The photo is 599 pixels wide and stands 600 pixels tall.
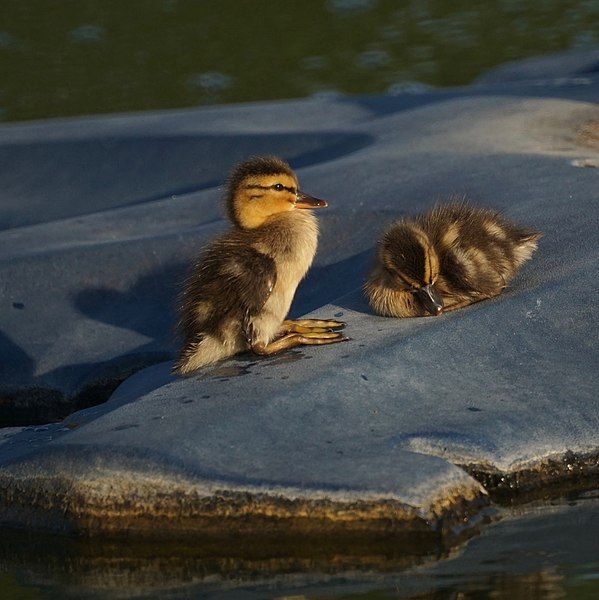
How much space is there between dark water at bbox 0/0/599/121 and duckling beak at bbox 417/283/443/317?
6.56 metres

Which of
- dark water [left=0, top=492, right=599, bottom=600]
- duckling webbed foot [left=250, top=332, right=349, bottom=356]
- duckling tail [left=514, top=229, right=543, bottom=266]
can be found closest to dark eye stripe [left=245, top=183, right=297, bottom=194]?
duckling webbed foot [left=250, top=332, right=349, bottom=356]

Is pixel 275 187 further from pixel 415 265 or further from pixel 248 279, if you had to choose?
pixel 415 265

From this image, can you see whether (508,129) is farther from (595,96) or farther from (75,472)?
(75,472)

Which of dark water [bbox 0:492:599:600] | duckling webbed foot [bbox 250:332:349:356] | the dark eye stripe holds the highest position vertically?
the dark eye stripe

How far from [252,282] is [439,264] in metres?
0.66

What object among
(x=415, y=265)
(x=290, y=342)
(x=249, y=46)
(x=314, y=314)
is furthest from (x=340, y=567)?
(x=249, y=46)

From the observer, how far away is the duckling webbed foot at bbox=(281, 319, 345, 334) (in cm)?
442

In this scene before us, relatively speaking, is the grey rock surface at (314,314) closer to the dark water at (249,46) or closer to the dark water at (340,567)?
the dark water at (340,567)

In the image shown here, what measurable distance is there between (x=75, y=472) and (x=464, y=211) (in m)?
1.77

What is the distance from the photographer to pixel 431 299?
4473mm

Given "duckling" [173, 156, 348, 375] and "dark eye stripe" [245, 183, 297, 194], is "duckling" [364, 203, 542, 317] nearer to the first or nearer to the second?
"duckling" [173, 156, 348, 375]

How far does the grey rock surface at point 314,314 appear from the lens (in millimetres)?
3719

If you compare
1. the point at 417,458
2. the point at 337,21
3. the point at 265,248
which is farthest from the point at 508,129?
the point at 337,21

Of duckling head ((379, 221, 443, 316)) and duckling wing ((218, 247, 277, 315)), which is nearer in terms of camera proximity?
duckling wing ((218, 247, 277, 315))
